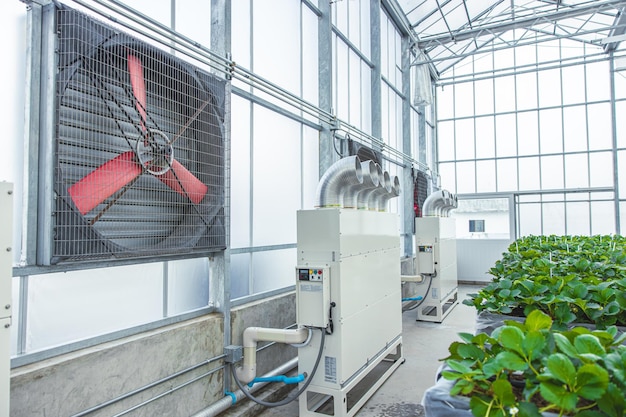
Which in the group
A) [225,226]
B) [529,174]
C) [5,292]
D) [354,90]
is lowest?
[5,292]

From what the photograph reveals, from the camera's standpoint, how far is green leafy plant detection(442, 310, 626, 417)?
2.71 feet

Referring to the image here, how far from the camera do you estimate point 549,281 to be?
6.54 feet

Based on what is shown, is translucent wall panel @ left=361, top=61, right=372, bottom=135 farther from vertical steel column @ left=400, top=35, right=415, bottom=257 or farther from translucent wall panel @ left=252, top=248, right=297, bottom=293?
translucent wall panel @ left=252, top=248, right=297, bottom=293

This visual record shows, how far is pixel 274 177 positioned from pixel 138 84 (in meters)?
1.86

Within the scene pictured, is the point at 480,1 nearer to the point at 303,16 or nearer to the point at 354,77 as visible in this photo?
the point at 354,77

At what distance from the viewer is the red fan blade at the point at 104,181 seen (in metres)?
1.83

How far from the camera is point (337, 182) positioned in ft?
9.73

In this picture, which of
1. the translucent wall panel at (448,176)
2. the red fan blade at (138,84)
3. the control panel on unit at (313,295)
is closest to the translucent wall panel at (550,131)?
the translucent wall panel at (448,176)

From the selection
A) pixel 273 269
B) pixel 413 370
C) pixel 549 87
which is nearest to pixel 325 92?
pixel 273 269

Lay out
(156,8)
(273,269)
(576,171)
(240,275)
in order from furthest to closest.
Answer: (576,171)
(273,269)
(240,275)
(156,8)

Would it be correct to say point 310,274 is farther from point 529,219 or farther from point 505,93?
point 505,93

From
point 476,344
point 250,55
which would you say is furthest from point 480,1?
point 476,344

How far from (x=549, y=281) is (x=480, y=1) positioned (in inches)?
315

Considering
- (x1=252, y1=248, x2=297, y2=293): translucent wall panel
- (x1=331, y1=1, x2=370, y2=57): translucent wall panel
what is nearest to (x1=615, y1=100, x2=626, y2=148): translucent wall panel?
(x1=331, y1=1, x2=370, y2=57): translucent wall panel
